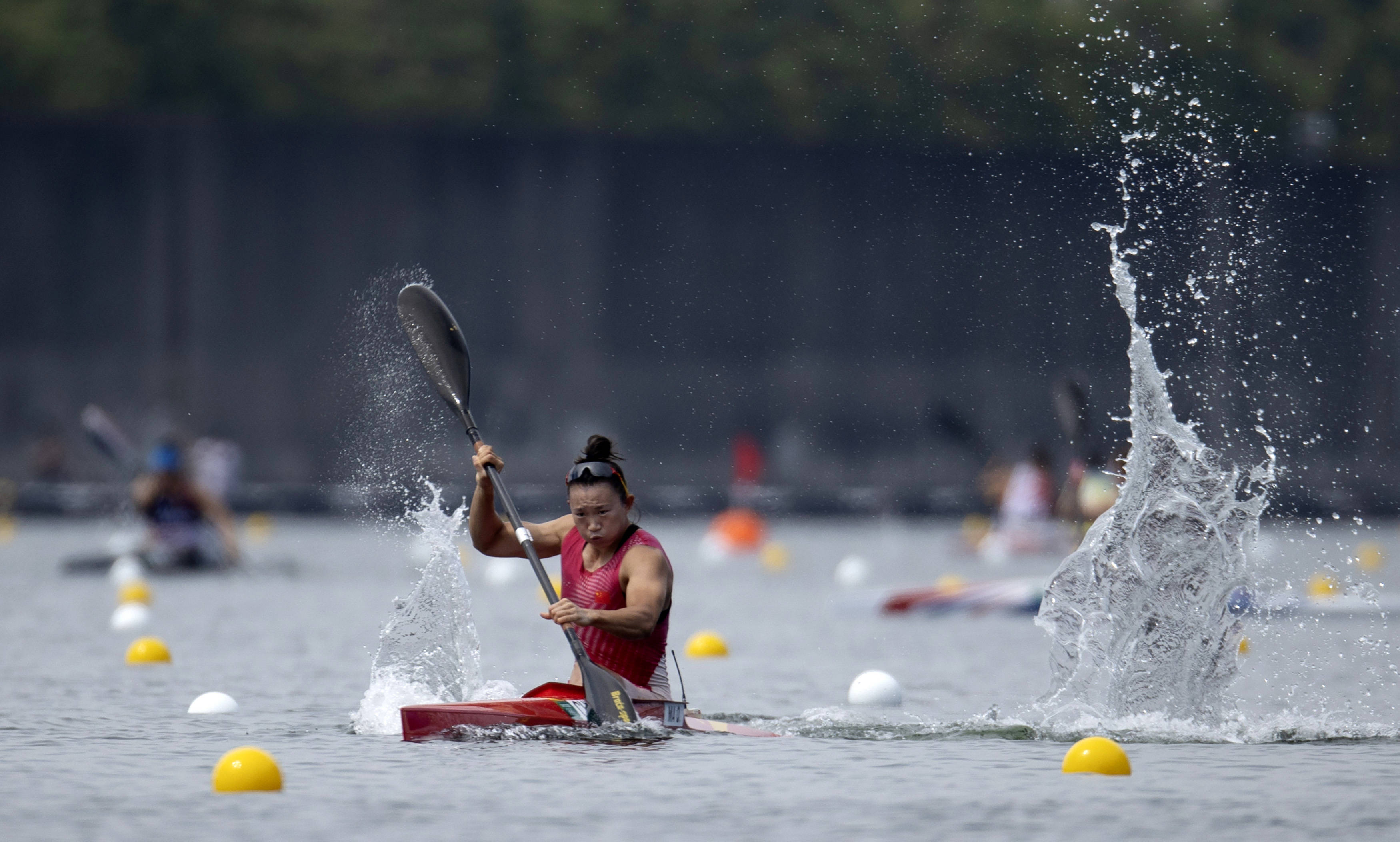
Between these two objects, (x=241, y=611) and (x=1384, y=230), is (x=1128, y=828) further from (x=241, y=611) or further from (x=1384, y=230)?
(x=1384, y=230)

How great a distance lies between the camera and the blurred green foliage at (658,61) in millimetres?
37344

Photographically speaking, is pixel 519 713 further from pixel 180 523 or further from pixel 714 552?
pixel 714 552

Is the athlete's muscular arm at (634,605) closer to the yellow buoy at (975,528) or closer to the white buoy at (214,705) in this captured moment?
the white buoy at (214,705)

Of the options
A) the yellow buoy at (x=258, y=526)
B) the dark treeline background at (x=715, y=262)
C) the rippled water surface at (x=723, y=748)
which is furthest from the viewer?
the dark treeline background at (x=715, y=262)

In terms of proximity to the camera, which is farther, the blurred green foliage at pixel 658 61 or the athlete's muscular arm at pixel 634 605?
the blurred green foliage at pixel 658 61

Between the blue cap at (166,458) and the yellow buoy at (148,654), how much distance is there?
790 cm

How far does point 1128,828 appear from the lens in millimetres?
5996

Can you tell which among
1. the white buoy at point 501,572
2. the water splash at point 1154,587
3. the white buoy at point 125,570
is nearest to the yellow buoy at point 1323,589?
the water splash at point 1154,587

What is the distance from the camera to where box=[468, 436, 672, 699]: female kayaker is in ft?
25.6

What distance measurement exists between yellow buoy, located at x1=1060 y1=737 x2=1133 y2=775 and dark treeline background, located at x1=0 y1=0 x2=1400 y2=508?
24709 millimetres

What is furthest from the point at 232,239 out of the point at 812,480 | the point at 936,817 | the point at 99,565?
the point at 936,817

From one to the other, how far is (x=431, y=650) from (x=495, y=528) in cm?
81

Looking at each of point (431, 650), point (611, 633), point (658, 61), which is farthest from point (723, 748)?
point (658, 61)

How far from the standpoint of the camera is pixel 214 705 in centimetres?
903
